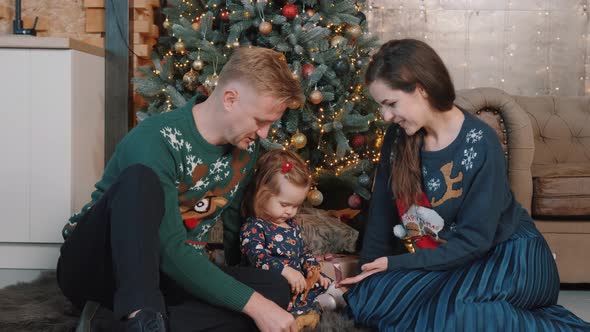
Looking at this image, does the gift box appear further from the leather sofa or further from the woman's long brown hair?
the leather sofa

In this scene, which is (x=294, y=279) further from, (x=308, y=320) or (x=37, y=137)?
(x=37, y=137)

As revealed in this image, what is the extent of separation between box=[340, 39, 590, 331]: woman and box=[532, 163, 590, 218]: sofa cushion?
0.83 metres

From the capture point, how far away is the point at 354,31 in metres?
3.10

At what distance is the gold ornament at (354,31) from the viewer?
122 inches

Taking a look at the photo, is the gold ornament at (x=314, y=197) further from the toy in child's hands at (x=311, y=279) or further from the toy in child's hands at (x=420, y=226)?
the toy in child's hands at (x=420, y=226)

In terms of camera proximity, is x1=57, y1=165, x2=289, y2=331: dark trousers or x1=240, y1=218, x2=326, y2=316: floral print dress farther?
x1=240, y1=218, x2=326, y2=316: floral print dress

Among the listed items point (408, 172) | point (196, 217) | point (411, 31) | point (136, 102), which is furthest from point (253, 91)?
point (411, 31)

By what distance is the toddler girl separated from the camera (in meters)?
2.15

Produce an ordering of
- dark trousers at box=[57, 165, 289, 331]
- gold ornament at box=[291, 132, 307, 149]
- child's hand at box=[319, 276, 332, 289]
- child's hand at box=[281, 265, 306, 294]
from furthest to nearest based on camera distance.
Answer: gold ornament at box=[291, 132, 307, 149], child's hand at box=[319, 276, 332, 289], child's hand at box=[281, 265, 306, 294], dark trousers at box=[57, 165, 289, 331]

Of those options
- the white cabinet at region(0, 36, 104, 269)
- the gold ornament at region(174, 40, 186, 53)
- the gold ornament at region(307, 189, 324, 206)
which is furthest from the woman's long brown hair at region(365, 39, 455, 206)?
the white cabinet at region(0, 36, 104, 269)

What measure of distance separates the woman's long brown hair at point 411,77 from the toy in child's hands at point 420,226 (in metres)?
0.03

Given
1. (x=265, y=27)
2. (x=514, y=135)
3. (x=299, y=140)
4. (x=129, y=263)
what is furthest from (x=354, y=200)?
(x=129, y=263)

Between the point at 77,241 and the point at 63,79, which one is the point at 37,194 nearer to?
the point at 63,79

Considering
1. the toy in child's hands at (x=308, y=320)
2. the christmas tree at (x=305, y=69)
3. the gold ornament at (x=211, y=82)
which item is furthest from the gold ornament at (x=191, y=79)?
the toy in child's hands at (x=308, y=320)
